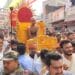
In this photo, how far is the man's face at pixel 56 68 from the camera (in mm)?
3693

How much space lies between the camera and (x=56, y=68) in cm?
374

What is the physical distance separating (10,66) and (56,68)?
2.23 feet

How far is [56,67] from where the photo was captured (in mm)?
3752

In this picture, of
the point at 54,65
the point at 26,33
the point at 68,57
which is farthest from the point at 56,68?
the point at 26,33

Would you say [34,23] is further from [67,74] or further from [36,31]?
[67,74]

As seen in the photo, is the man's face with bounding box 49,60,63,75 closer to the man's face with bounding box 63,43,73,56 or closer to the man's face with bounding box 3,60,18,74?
the man's face with bounding box 3,60,18,74

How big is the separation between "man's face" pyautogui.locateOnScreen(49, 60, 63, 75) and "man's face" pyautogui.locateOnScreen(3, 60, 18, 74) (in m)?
0.53

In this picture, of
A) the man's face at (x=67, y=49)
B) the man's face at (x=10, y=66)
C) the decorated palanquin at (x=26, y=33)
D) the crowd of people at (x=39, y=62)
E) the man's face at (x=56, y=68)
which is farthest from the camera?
the decorated palanquin at (x=26, y=33)

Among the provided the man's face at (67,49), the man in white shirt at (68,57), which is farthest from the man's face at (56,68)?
the man's face at (67,49)

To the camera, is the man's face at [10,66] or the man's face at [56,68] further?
the man's face at [10,66]

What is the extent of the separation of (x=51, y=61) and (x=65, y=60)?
1286 mm

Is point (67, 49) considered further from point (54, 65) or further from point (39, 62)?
Answer: point (54, 65)

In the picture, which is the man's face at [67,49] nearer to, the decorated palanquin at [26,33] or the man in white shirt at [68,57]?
the man in white shirt at [68,57]

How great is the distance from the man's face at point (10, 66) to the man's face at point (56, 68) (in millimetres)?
526
